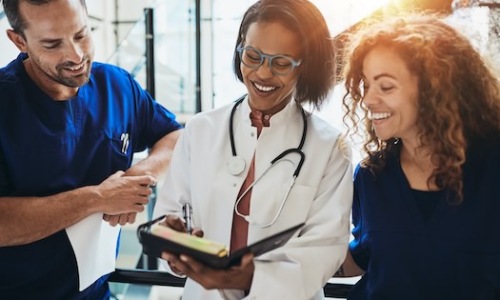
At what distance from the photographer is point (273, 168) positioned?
51.7 inches

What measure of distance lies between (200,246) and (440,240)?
589 mm

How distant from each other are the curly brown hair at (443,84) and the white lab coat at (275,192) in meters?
0.16

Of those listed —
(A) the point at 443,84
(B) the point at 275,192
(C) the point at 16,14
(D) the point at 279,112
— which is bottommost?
(B) the point at 275,192

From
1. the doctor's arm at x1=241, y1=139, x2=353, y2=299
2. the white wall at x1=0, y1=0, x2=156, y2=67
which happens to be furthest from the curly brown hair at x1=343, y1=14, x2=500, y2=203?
the white wall at x1=0, y1=0, x2=156, y2=67

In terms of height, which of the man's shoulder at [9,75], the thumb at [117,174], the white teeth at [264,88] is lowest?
the thumb at [117,174]

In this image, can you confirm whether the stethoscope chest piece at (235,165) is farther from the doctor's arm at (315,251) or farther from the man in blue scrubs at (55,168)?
the man in blue scrubs at (55,168)

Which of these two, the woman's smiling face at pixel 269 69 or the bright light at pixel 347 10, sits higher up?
the bright light at pixel 347 10

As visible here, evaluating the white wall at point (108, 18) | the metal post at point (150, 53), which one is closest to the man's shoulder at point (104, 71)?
the metal post at point (150, 53)

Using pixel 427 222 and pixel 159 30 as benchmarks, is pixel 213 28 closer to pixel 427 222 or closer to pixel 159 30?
pixel 159 30

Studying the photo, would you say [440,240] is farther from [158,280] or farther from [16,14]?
[16,14]

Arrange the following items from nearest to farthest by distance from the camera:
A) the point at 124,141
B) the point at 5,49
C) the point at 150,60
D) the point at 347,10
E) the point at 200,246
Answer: the point at 200,246, the point at 124,141, the point at 347,10, the point at 5,49, the point at 150,60

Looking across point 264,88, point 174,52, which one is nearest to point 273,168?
point 264,88

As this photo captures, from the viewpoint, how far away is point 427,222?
1.21 metres

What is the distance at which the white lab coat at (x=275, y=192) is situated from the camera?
1197 millimetres
